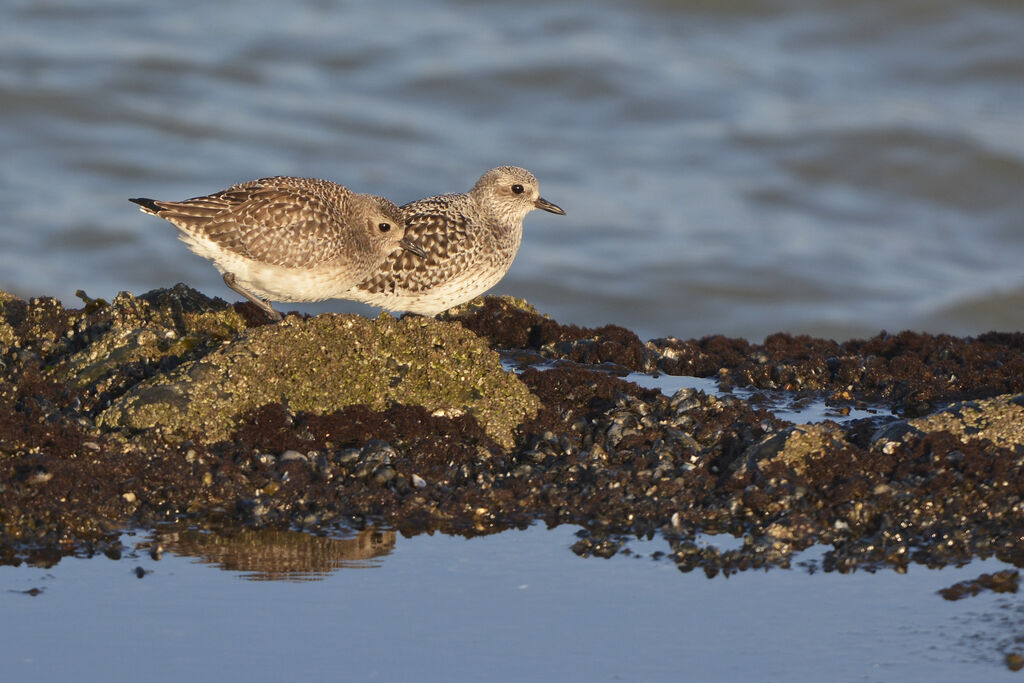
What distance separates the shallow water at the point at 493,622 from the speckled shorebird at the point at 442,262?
4.62 m

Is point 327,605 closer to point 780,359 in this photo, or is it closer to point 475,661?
point 475,661

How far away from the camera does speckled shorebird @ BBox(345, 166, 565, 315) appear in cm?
1108

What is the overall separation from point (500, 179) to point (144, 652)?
753 centimetres

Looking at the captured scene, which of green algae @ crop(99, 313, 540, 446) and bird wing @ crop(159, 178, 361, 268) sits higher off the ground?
bird wing @ crop(159, 178, 361, 268)

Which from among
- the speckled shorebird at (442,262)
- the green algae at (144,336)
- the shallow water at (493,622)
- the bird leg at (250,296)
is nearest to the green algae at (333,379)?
the green algae at (144,336)

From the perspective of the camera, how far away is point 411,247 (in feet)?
35.9

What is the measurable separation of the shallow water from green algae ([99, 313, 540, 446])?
1.40 metres

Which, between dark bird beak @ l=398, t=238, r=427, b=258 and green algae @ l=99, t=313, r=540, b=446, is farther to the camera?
dark bird beak @ l=398, t=238, r=427, b=258

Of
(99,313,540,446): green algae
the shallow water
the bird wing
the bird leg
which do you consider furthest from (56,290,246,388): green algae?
the shallow water

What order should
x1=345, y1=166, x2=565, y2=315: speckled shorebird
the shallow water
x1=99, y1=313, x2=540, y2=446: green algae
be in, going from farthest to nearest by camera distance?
1. x1=345, y1=166, x2=565, y2=315: speckled shorebird
2. x1=99, y1=313, x2=540, y2=446: green algae
3. the shallow water

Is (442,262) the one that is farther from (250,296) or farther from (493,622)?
(493,622)

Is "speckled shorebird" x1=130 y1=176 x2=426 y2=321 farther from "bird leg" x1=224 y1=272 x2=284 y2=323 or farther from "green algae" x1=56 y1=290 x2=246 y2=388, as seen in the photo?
"green algae" x1=56 y1=290 x2=246 y2=388

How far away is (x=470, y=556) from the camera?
22.0 feet

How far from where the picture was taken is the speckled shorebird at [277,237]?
998 cm
